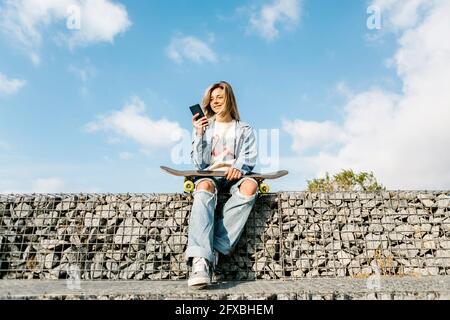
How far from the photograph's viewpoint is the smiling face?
2848mm

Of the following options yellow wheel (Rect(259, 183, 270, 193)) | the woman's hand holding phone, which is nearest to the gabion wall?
yellow wheel (Rect(259, 183, 270, 193))

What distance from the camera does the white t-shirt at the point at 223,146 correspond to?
260 cm

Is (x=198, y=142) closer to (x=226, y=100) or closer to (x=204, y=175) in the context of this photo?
(x=204, y=175)

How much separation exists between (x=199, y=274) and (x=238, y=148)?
3.77 feet

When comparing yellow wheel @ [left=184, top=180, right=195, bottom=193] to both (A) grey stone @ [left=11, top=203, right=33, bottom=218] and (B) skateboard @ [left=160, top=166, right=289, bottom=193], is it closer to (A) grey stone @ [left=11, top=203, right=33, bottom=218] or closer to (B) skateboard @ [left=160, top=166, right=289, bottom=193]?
(B) skateboard @ [left=160, top=166, right=289, bottom=193]

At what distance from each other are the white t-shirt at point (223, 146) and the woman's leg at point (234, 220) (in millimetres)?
290

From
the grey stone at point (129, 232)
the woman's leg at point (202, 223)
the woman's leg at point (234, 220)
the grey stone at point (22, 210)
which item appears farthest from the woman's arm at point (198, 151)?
the grey stone at point (22, 210)

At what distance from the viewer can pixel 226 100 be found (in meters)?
2.84

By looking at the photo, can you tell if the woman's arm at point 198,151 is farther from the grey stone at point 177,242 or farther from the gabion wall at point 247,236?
the grey stone at point 177,242

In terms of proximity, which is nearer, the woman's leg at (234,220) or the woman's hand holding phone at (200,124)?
the woman's leg at (234,220)

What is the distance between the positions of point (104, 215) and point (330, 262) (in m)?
1.84

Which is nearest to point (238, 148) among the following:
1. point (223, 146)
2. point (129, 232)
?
point (223, 146)

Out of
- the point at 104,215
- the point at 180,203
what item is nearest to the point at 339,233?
the point at 180,203

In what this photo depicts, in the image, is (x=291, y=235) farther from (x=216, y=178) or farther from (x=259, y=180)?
(x=216, y=178)
